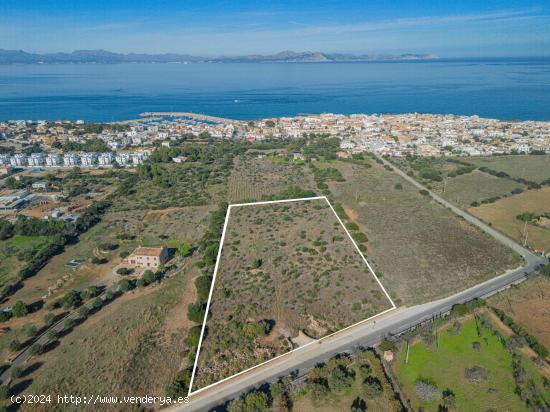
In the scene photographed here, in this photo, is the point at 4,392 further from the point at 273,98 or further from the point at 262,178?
the point at 273,98

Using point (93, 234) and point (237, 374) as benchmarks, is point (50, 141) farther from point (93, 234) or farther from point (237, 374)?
point (237, 374)

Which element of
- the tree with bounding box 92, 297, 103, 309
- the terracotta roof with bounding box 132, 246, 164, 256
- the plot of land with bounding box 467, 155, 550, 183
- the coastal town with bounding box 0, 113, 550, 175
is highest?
the coastal town with bounding box 0, 113, 550, 175

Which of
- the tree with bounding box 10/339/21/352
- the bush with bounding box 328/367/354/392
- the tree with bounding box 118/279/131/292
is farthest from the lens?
the tree with bounding box 118/279/131/292

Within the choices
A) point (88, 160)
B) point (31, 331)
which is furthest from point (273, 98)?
point (31, 331)

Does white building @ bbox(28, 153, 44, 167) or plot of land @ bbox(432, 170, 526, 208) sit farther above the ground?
white building @ bbox(28, 153, 44, 167)

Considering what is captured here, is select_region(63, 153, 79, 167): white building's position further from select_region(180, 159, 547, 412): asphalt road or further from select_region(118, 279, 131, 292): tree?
select_region(180, 159, 547, 412): asphalt road

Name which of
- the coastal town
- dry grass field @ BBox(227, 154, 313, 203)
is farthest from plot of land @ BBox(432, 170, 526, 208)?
dry grass field @ BBox(227, 154, 313, 203)
